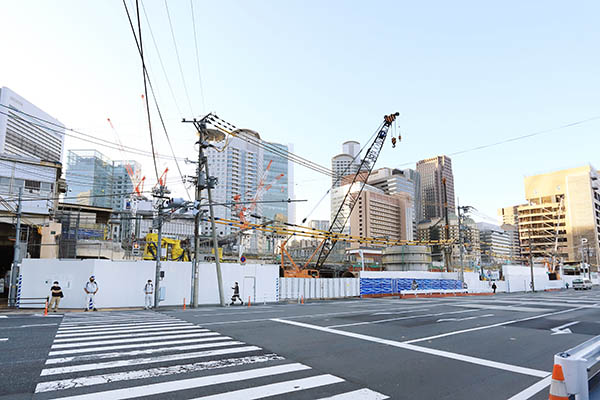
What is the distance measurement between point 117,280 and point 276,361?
62.7 ft

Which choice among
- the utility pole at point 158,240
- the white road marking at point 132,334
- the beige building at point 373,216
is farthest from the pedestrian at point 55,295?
the beige building at point 373,216

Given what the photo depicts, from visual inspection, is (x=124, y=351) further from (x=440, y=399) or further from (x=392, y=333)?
(x=392, y=333)

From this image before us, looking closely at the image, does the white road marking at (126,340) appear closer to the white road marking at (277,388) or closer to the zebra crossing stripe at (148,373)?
the zebra crossing stripe at (148,373)

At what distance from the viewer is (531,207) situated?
132 metres

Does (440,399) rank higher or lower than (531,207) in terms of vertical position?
lower

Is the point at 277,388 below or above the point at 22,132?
below

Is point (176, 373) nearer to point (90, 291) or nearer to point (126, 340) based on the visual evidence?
point (126, 340)

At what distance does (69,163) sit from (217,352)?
19684 centimetres

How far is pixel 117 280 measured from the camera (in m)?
23.6

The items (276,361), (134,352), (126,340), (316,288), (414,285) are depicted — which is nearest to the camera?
(276,361)

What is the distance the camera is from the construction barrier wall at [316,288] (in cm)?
3259

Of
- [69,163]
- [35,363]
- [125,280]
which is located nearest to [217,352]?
[35,363]

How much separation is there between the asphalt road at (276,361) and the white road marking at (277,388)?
0.02m

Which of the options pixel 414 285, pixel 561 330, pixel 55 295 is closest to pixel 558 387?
pixel 561 330
